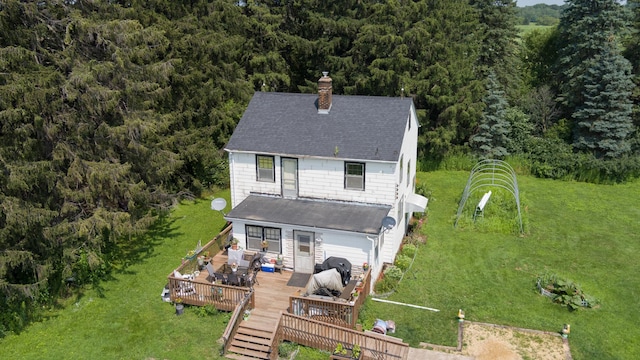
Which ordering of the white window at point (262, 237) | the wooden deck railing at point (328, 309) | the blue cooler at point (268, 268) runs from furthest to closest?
1. the white window at point (262, 237)
2. the blue cooler at point (268, 268)
3. the wooden deck railing at point (328, 309)

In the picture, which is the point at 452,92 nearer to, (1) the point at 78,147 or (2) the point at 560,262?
(2) the point at 560,262

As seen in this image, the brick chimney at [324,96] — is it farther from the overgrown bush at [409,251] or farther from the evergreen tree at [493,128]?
the evergreen tree at [493,128]

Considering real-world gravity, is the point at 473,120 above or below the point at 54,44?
below

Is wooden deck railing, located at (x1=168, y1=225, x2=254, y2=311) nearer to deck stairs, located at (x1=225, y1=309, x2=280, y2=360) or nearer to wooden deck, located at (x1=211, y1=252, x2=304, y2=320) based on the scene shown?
wooden deck, located at (x1=211, y1=252, x2=304, y2=320)

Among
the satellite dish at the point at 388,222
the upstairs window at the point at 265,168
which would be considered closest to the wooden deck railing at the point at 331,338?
the satellite dish at the point at 388,222

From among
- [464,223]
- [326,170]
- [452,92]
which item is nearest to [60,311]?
[326,170]

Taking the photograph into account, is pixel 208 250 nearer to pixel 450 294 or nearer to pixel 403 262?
pixel 403 262

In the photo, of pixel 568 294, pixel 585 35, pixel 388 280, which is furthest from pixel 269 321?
pixel 585 35
